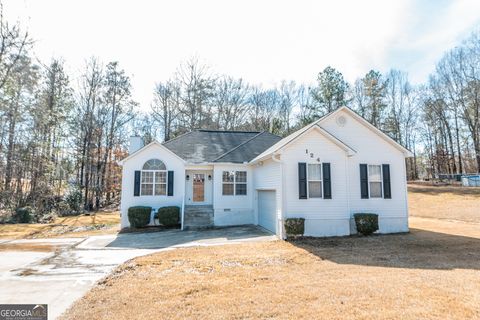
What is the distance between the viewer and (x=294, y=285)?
5758mm

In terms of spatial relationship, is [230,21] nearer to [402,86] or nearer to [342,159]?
[342,159]

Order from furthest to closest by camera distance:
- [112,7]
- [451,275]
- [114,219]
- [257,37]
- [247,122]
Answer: [247,122]
[114,219]
[257,37]
[112,7]
[451,275]

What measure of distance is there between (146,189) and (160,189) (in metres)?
0.77

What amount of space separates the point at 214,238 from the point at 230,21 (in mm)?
8774

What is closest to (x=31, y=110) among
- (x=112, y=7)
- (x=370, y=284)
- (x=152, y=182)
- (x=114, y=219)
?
(x=114, y=219)

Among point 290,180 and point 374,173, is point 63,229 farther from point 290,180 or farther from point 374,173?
point 374,173

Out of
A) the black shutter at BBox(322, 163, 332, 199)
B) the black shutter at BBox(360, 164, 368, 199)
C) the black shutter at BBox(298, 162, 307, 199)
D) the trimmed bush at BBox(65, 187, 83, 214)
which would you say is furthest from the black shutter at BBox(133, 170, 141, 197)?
the black shutter at BBox(360, 164, 368, 199)

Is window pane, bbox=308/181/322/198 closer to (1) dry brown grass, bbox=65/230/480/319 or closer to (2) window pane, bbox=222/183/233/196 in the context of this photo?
(1) dry brown grass, bbox=65/230/480/319

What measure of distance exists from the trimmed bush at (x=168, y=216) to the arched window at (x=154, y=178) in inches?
43.3

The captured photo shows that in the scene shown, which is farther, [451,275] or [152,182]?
[152,182]

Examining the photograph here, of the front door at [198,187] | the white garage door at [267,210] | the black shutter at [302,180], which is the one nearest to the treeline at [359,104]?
the front door at [198,187]

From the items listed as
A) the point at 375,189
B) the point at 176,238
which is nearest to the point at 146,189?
the point at 176,238

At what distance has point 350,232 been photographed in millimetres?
12281

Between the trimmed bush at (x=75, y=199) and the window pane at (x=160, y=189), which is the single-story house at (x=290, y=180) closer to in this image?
the window pane at (x=160, y=189)
